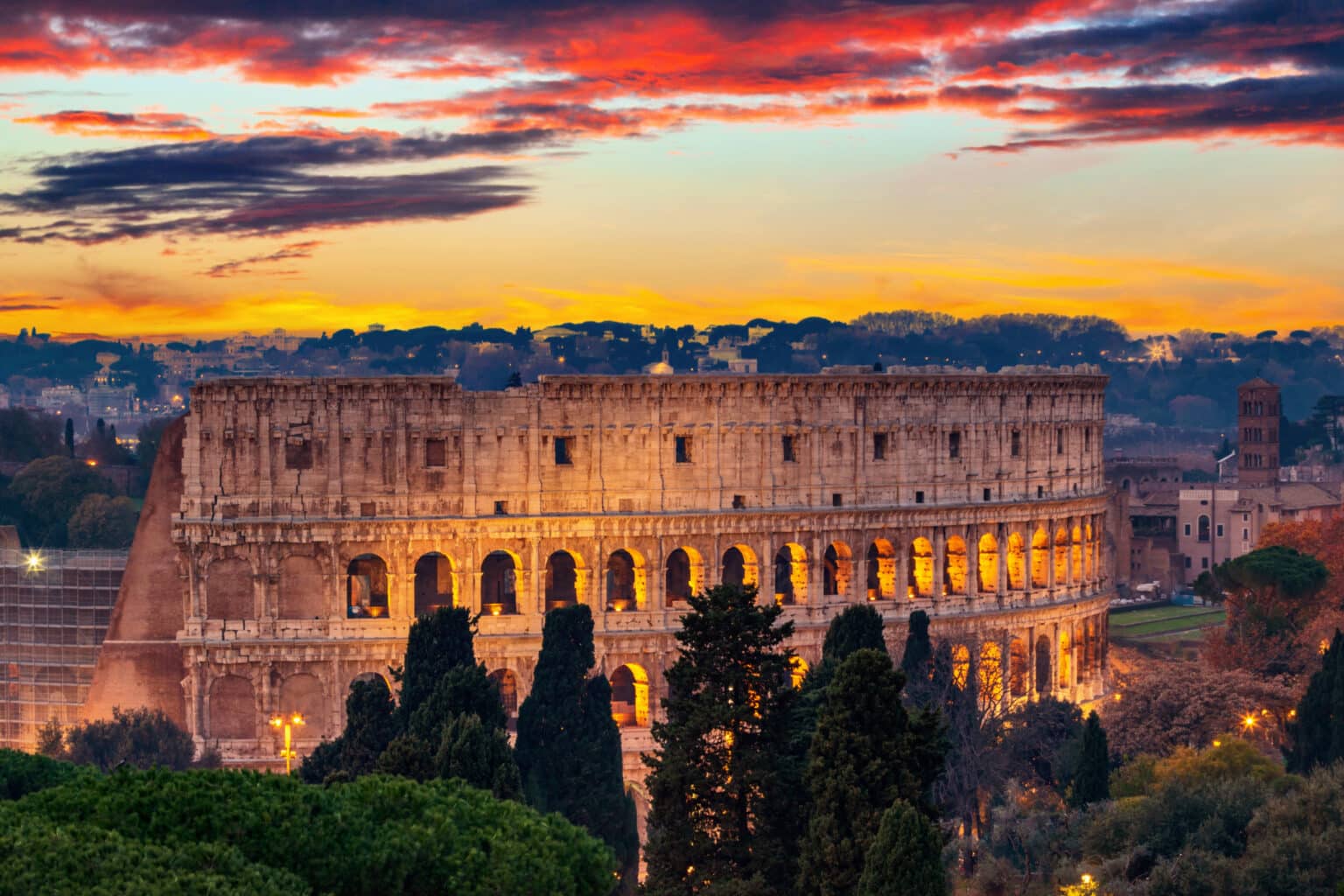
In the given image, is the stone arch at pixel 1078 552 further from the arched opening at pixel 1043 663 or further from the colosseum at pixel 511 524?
the colosseum at pixel 511 524

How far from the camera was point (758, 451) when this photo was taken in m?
66.4

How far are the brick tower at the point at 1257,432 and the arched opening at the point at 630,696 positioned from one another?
74093 mm

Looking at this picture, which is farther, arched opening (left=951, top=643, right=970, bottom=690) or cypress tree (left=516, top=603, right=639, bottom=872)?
arched opening (left=951, top=643, right=970, bottom=690)

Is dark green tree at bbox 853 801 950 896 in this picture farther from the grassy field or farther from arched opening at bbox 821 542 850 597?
the grassy field

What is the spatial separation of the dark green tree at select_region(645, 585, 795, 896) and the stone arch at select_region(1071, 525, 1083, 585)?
35.7m

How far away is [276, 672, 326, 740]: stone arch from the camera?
62.5 metres

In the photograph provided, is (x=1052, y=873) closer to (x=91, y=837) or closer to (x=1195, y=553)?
(x=91, y=837)

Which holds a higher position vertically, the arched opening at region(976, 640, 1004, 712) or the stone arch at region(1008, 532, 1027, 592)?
the stone arch at region(1008, 532, 1027, 592)

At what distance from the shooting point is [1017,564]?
239 feet

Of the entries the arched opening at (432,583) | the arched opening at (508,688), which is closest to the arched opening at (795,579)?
the arched opening at (508,688)

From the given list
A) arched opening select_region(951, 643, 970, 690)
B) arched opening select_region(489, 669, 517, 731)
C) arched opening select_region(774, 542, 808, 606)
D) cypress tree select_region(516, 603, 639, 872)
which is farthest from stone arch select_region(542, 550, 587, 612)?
arched opening select_region(951, 643, 970, 690)

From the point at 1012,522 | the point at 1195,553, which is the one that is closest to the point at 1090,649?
the point at 1012,522

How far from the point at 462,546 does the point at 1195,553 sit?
6298 centimetres

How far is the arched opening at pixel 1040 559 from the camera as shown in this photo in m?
74.1
